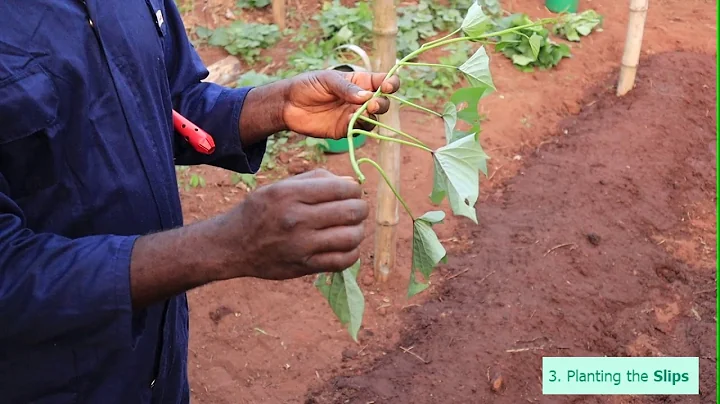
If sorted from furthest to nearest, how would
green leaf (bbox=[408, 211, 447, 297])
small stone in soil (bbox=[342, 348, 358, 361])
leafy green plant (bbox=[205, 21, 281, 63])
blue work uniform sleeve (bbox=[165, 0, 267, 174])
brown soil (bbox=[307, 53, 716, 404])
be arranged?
leafy green plant (bbox=[205, 21, 281, 63]) < small stone in soil (bbox=[342, 348, 358, 361]) < brown soil (bbox=[307, 53, 716, 404]) < blue work uniform sleeve (bbox=[165, 0, 267, 174]) < green leaf (bbox=[408, 211, 447, 297])

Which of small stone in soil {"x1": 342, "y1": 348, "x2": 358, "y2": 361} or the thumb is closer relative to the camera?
the thumb

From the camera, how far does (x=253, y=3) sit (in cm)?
604

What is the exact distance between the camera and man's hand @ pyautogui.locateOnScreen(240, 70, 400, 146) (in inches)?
65.2

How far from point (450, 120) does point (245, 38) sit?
4050 mm

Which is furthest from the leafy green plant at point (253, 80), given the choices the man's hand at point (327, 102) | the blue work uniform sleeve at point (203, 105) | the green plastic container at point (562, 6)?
the man's hand at point (327, 102)

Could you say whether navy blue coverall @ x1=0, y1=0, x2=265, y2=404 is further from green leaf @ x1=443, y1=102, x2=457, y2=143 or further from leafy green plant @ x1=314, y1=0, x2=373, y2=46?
leafy green plant @ x1=314, y1=0, x2=373, y2=46

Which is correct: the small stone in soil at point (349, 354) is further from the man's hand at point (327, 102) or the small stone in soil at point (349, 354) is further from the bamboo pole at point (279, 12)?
the bamboo pole at point (279, 12)

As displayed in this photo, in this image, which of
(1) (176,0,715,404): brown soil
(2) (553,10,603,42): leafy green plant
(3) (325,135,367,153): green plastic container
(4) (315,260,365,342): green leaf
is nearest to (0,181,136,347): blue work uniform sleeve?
(4) (315,260,365,342): green leaf

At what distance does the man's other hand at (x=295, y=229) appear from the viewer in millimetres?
1115

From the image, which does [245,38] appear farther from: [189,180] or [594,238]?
[594,238]

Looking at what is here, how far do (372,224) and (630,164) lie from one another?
5.20 ft

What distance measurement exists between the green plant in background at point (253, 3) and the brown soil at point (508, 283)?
207 cm

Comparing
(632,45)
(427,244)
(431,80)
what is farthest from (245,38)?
(427,244)

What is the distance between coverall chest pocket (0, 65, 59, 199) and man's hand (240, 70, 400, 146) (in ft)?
1.82
